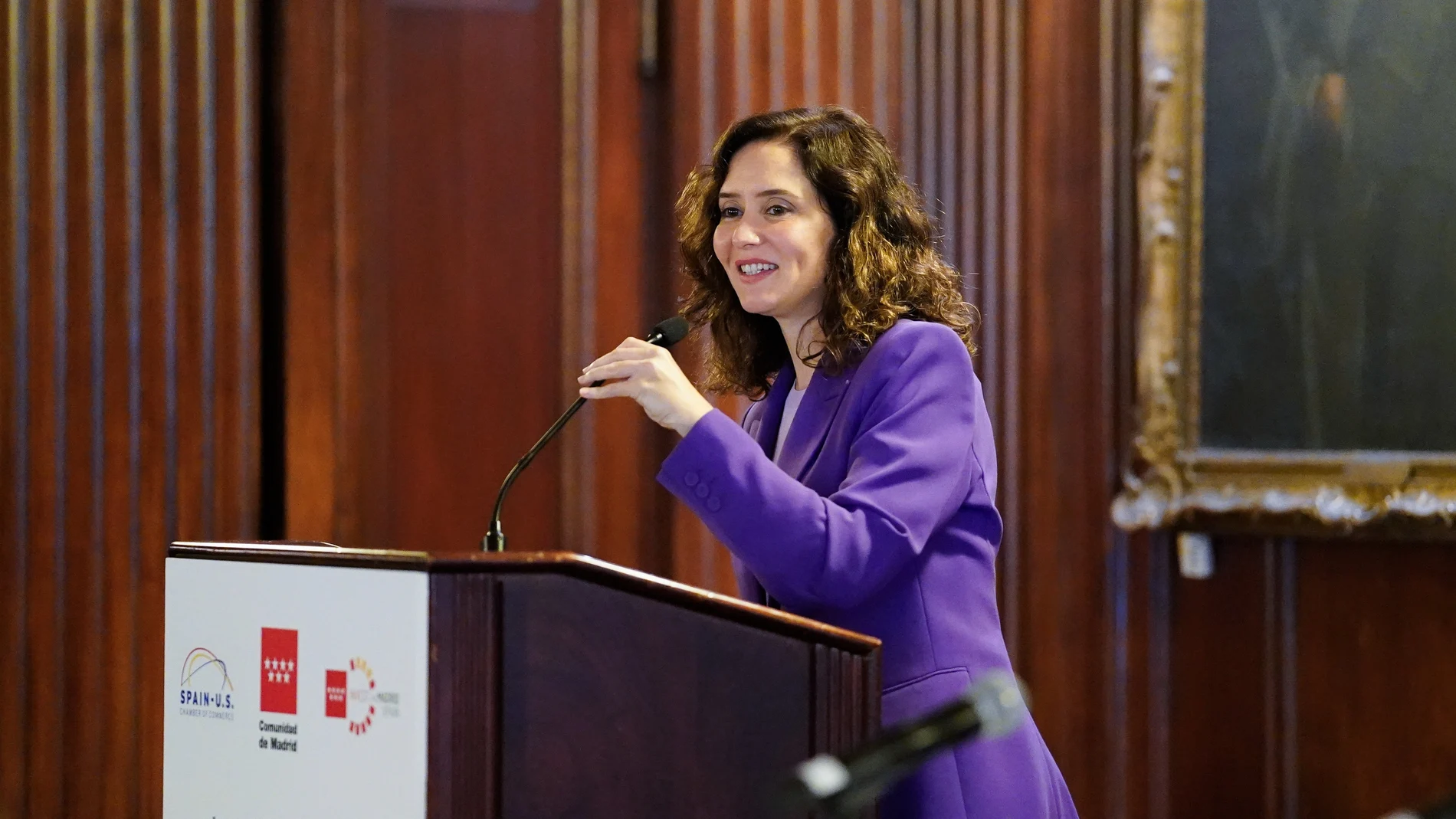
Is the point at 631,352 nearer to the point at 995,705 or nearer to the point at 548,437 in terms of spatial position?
the point at 548,437

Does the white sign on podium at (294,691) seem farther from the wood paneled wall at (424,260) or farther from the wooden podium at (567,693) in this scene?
the wood paneled wall at (424,260)

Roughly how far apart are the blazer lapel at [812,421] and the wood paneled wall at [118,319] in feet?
6.63

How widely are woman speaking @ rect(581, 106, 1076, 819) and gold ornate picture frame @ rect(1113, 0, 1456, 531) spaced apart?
3.92ft

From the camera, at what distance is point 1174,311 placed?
3.03 metres

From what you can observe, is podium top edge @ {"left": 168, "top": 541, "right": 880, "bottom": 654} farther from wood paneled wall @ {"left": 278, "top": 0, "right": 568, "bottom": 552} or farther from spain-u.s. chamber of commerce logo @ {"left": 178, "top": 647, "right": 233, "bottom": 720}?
wood paneled wall @ {"left": 278, "top": 0, "right": 568, "bottom": 552}

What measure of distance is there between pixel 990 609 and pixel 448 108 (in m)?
2.29

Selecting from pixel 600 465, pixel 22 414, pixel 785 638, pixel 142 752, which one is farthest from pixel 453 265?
pixel 785 638

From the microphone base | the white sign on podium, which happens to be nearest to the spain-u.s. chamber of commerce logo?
the white sign on podium

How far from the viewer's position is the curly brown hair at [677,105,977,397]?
1788 millimetres

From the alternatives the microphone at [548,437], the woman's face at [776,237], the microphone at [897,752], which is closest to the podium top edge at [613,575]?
the microphone at [548,437]

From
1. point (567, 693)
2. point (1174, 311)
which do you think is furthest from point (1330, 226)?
point (567, 693)

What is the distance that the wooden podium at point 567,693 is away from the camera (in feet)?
4.16

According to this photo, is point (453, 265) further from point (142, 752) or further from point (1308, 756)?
point (1308, 756)

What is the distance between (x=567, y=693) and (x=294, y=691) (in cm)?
28
